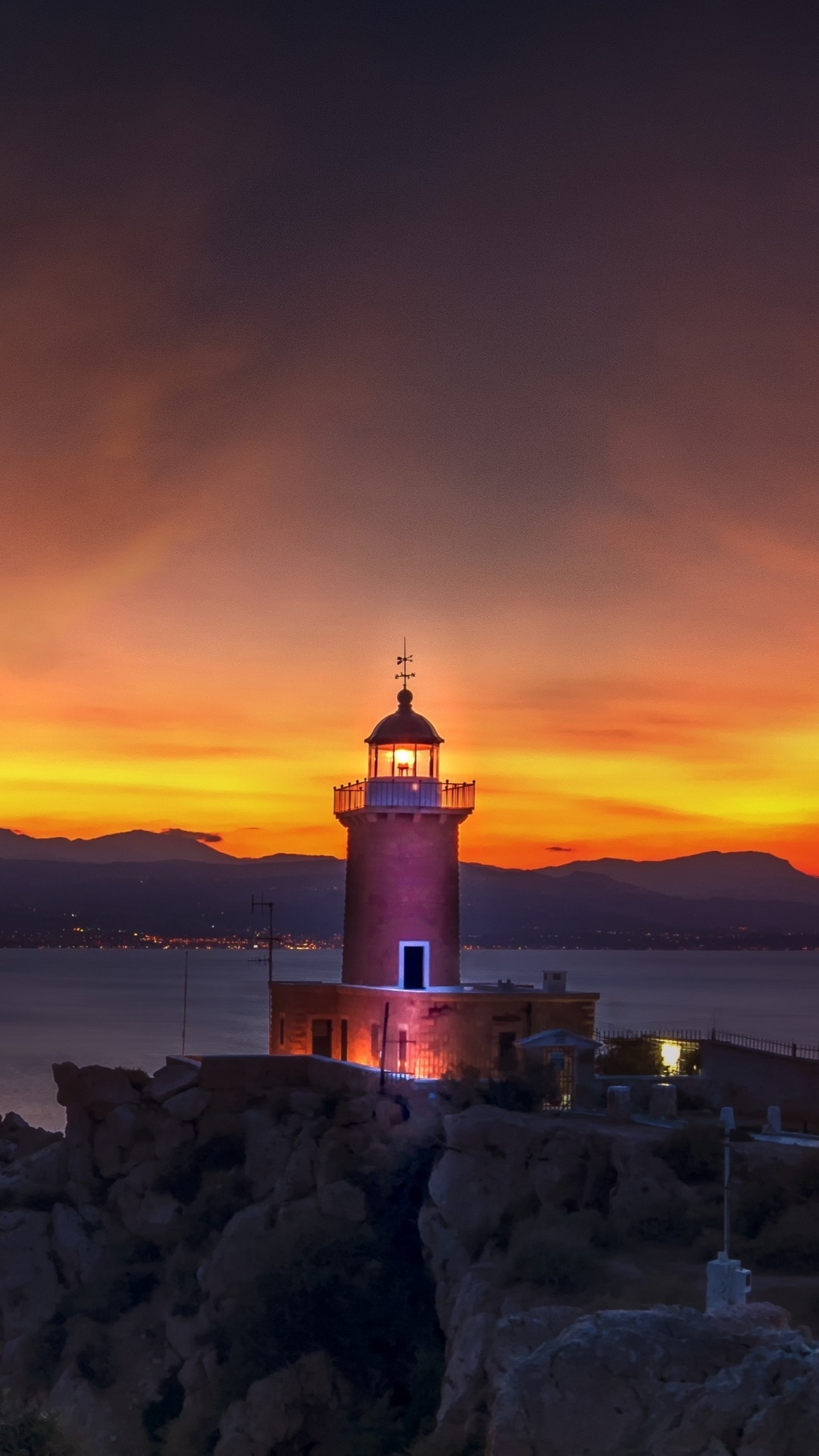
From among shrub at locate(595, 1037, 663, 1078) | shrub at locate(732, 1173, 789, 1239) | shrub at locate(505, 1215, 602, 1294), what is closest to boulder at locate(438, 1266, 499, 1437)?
shrub at locate(505, 1215, 602, 1294)

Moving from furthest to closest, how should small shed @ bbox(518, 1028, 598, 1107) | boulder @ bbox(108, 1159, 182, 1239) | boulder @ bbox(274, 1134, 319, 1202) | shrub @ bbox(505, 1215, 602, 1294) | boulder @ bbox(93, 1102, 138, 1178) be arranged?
boulder @ bbox(93, 1102, 138, 1178) → boulder @ bbox(108, 1159, 182, 1239) → small shed @ bbox(518, 1028, 598, 1107) → boulder @ bbox(274, 1134, 319, 1202) → shrub @ bbox(505, 1215, 602, 1294)

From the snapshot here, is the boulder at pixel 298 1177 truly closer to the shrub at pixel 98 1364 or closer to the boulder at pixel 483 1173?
the boulder at pixel 483 1173

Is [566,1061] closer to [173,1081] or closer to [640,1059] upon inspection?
[640,1059]

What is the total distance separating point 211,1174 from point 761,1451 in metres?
21.9

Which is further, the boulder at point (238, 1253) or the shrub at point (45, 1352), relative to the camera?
the shrub at point (45, 1352)

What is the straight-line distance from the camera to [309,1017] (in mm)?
37125

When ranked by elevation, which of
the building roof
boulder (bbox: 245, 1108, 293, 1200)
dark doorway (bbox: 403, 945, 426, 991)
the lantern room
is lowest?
boulder (bbox: 245, 1108, 293, 1200)

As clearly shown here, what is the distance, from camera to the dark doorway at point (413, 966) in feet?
119

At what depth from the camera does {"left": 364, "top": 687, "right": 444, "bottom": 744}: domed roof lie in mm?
36812

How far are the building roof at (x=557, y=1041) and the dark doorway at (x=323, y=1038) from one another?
6360 mm

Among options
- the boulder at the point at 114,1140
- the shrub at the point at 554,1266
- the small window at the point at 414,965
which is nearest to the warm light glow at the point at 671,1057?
the small window at the point at 414,965

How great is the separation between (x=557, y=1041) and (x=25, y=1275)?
1279cm

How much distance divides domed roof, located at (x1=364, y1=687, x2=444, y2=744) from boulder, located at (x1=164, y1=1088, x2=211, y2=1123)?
925 centimetres

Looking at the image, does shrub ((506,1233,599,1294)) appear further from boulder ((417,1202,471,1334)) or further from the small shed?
the small shed
